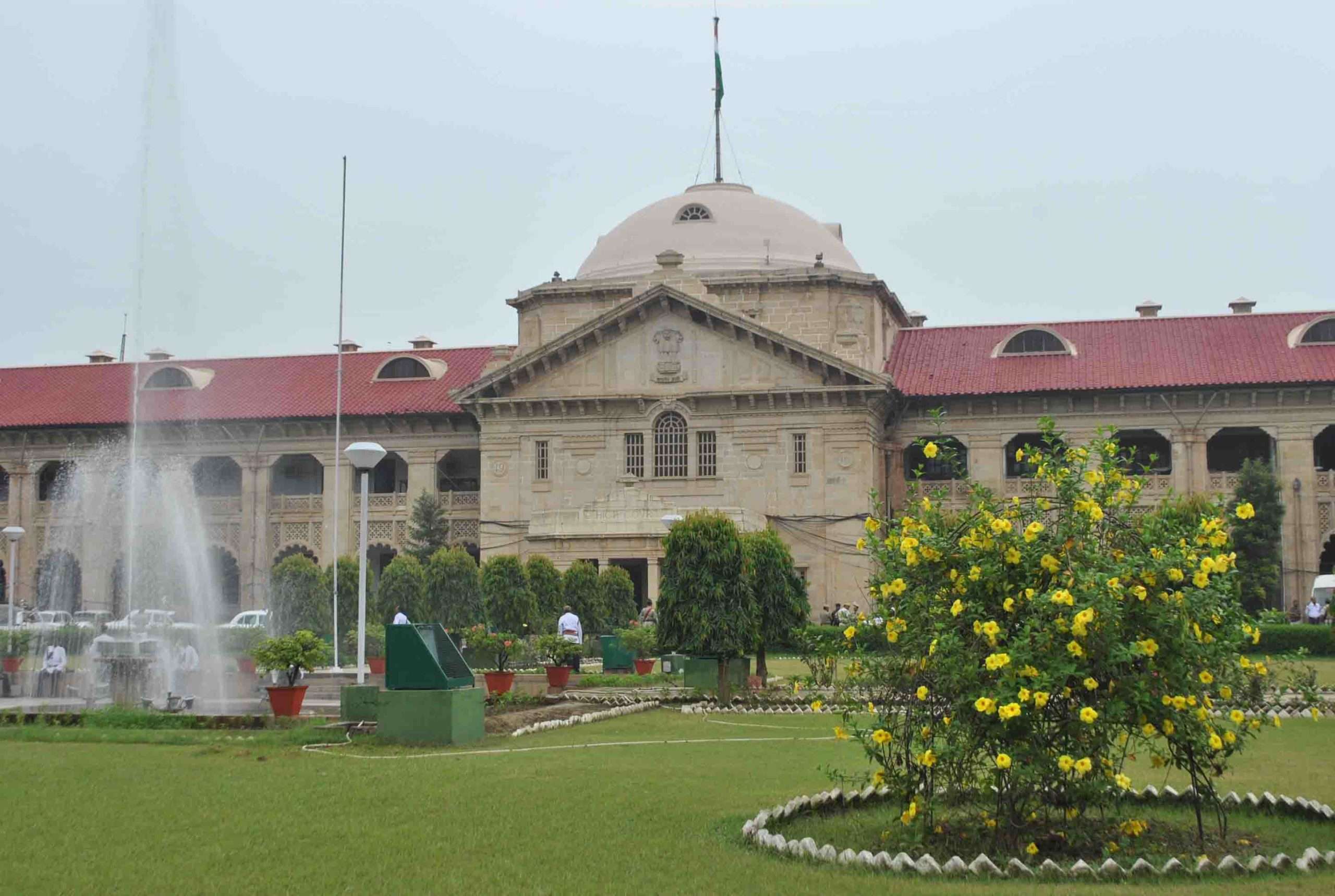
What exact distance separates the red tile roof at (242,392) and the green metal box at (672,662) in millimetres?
24652

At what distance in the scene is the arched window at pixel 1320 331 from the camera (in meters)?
53.6

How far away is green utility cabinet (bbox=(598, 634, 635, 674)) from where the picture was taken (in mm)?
36500

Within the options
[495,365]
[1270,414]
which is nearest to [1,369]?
[495,365]

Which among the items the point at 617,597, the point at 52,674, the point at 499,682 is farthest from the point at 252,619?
the point at 499,682

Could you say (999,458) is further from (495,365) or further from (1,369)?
(1,369)

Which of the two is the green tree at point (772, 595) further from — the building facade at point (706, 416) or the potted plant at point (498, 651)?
the building facade at point (706, 416)

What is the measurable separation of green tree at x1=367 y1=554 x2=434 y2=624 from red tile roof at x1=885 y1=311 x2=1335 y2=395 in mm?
19397

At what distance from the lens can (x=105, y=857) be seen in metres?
11.5

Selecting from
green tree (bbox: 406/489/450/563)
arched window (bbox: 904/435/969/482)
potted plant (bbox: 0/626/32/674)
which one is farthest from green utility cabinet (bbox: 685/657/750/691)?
green tree (bbox: 406/489/450/563)

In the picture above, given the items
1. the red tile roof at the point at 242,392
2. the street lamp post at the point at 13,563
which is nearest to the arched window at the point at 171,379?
the red tile roof at the point at 242,392

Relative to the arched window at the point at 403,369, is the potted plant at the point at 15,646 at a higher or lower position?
lower

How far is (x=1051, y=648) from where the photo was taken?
11.3 m

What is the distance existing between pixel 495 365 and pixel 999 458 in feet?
56.4

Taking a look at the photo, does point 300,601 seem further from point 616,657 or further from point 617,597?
point 616,657
